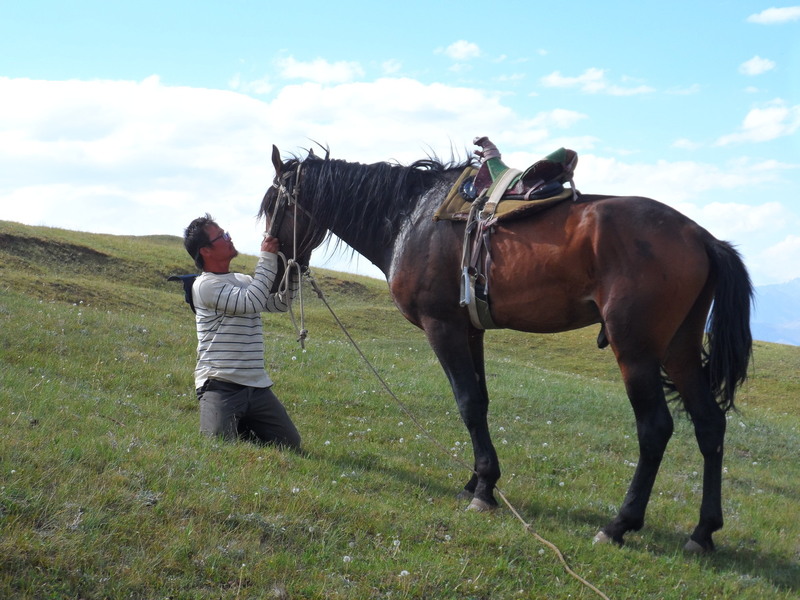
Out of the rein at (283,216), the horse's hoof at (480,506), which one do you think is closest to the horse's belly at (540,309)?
the horse's hoof at (480,506)

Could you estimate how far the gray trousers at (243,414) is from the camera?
274 inches

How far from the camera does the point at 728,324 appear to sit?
583cm

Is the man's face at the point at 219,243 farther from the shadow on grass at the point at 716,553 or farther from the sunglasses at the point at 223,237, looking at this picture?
the shadow on grass at the point at 716,553

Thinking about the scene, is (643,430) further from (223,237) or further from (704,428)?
(223,237)

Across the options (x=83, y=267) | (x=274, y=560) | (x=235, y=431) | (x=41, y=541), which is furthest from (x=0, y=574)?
(x=83, y=267)

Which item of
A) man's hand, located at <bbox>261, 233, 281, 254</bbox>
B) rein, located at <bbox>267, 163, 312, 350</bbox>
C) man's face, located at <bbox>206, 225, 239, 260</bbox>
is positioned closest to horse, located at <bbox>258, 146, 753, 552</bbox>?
rein, located at <bbox>267, 163, 312, 350</bbox>

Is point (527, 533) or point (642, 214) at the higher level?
point (642, 214)

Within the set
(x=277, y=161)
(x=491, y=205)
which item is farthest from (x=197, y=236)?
(x=491, y=205)

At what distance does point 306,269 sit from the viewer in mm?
7406

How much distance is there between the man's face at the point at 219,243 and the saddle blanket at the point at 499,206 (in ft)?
7.45

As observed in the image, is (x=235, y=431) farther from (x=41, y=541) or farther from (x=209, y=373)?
(x=41, y=541)

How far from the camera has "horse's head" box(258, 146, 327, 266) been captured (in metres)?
7.25

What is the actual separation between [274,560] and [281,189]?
4.02 m

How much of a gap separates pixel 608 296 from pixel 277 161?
12.1 ft
